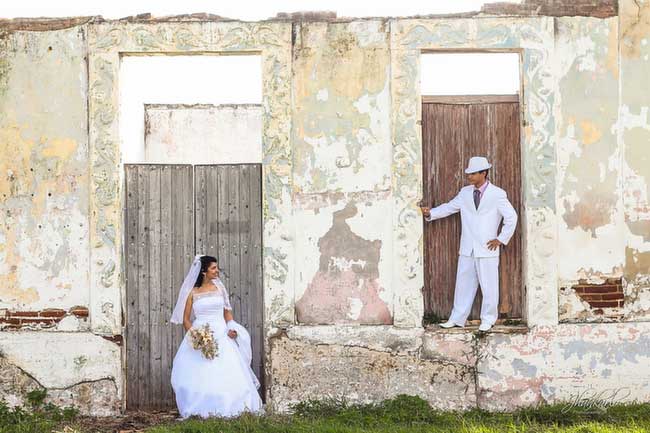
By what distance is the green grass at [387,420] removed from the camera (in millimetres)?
7648

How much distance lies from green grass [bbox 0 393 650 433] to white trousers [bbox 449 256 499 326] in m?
0.85

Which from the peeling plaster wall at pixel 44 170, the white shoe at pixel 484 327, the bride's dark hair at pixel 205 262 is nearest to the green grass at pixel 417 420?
the white shoe at pixel 484 327

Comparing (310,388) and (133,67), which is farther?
(133,67)

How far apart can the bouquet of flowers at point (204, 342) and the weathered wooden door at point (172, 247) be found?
0.59 meters

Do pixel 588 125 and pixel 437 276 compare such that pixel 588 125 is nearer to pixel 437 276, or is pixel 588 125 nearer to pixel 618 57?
pixel 618 57

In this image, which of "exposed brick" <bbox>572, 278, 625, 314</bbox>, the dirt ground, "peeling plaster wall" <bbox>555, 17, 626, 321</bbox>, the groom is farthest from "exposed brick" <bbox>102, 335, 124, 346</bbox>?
"exposed brick" <bbox>572, 278, 625, 314</bbox>

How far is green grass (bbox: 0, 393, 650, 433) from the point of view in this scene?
7.65 meters

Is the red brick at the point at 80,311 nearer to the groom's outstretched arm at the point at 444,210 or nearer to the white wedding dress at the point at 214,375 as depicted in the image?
the white wedding dress at the point at 214,375

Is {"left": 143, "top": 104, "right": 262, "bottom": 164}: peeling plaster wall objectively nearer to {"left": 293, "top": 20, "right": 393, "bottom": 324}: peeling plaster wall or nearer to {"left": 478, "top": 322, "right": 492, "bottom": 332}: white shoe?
{"left": 293, "top": 20, "right": 393, "bottom": 324}: peeling plaster wall

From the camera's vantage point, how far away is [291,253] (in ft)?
27.7

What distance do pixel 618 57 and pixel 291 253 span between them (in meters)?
3.44

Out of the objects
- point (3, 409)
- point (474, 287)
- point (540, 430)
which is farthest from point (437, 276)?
point (3, 409)

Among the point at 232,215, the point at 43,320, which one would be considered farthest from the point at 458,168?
the point at 43,320

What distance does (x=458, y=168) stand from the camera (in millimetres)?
8719
